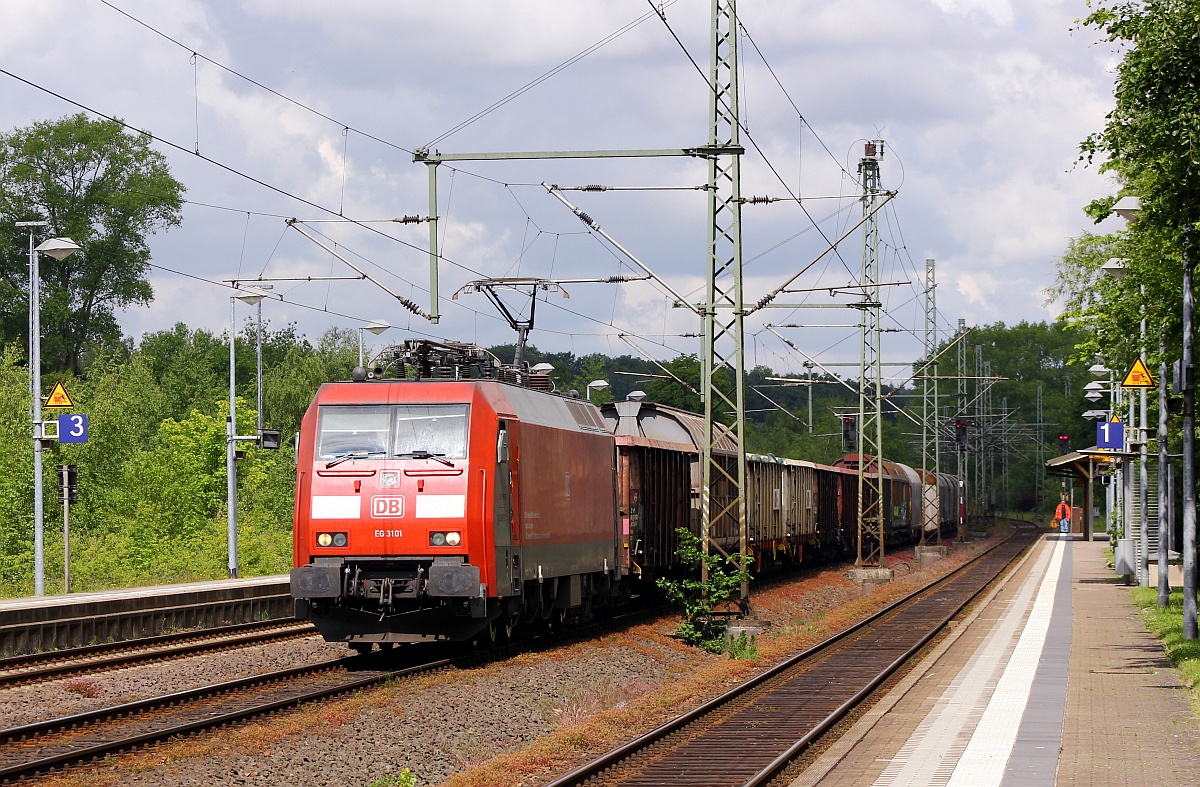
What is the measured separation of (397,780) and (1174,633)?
14.9 m

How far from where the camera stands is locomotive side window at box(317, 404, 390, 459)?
17.1m

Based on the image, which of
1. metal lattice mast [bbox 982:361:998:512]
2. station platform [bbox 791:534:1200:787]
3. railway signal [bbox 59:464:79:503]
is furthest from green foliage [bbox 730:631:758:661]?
metal lattice mast [bbox 982:361:998:512]

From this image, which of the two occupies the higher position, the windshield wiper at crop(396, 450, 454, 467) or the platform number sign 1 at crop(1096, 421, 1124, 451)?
the platform number sign 1 at crop(1096, 421, 1124, 451)

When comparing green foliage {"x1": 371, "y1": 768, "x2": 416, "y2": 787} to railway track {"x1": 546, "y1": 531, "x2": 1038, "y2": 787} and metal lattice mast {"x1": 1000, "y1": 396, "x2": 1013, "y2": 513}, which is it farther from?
metal lattice mast {"x1": 1000, "y1": 396, "x2": 1013, "y2": 513}

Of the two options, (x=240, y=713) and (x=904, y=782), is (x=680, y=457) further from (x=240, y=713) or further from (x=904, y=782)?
(x=904, y=782)

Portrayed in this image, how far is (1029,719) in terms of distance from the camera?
13594mm

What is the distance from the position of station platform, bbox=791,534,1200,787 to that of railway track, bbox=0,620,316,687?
29.7ft

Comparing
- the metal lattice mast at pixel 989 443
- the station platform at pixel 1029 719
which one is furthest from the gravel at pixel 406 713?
the metal lattice mast at pixel 989 443

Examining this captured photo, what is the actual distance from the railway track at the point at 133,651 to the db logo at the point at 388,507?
3856mm

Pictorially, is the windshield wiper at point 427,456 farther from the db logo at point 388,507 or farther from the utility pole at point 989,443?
the utility pole at point 989,443

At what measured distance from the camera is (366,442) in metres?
17.2

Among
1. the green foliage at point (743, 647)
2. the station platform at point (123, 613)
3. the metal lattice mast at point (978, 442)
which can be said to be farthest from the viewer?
the metal lattice mast at point (978, 442)

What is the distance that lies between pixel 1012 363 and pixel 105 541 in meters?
115

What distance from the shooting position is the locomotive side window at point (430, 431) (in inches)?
669
